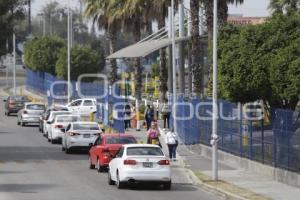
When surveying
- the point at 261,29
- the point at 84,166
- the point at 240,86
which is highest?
the point at 261,29

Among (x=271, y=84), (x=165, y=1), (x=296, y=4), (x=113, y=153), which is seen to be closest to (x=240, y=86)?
(x=271, y=84)

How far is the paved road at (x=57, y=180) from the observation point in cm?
2541

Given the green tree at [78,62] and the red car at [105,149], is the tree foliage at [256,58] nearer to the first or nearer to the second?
the red car at [105,149]

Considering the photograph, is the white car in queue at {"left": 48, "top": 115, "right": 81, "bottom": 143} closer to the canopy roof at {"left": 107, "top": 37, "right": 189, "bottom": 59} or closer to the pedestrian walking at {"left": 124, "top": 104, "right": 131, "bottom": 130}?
the pedestrian walking at {"left": 124, "top": 104, "right": 131, "bottom": 130}

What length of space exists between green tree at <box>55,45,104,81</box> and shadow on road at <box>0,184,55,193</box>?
55.9 m

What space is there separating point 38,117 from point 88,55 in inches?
1078

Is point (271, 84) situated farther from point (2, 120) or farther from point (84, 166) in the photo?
point (2, 120)

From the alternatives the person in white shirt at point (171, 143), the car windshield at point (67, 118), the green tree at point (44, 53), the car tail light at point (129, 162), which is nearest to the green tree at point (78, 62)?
the green tree at point (44, 53)

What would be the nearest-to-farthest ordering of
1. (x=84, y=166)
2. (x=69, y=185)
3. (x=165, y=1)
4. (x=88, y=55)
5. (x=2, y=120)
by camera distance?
(x=69, y=185) → (x=84, y=166) → (x=165, y=1) → (x=2, y=120) → (x=88, y=55)

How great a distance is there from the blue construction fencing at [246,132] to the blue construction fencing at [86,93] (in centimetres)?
856

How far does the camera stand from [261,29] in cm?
3164

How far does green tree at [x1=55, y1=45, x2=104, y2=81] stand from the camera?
84.6 m

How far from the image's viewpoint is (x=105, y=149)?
3212 cm

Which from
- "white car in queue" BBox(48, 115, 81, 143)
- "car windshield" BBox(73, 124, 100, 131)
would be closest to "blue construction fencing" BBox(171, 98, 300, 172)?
"car windshield" BBox(73, 124, 100, 131)
